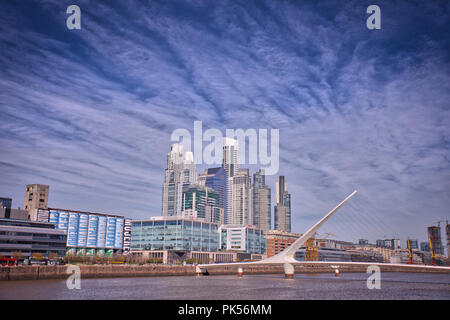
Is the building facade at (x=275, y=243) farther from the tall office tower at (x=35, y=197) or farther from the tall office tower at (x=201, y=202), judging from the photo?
the tall office tower at (x=35, y=197)

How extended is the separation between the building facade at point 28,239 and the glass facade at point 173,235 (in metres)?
32.3

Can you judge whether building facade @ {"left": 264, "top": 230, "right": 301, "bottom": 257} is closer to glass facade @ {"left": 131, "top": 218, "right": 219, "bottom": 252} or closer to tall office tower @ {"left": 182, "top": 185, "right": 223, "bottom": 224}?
glass facade @ {"left": 131, "top": 218, "right": 219, "bottom": 252}

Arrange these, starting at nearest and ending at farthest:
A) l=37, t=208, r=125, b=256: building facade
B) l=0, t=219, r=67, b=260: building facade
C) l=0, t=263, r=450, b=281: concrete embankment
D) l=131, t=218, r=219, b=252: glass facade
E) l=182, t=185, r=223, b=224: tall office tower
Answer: l=0, t=263, r=450, b=281: concrete embankment → l=0, t=219, r=67, b=260: building facade → l=131, t=218, r=219, b=252: glass facade → l=37, t=208, r=125, b=256: building facade → l=182, t=185, r=223, b=224: tall office tower

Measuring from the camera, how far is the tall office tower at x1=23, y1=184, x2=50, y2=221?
340 feet

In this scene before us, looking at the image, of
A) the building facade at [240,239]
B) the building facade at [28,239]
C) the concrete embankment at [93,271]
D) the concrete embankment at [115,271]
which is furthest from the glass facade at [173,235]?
the concrete embankment at [93,271]

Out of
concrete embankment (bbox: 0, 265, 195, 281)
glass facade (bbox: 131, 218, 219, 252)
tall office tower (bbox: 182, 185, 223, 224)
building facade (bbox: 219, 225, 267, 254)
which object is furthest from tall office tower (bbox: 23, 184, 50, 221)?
tall office tower (bbox: 182, 185, 223, 224)

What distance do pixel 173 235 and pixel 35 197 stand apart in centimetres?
3686

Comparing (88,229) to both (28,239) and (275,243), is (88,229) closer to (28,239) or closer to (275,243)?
(28,239)

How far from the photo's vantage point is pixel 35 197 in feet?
343

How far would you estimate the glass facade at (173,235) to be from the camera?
337 feet

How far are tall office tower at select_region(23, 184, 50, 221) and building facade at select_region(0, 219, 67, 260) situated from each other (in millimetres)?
30142

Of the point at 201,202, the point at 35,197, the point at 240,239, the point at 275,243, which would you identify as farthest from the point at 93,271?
the point at 201,202

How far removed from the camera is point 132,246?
110250 millimetres
